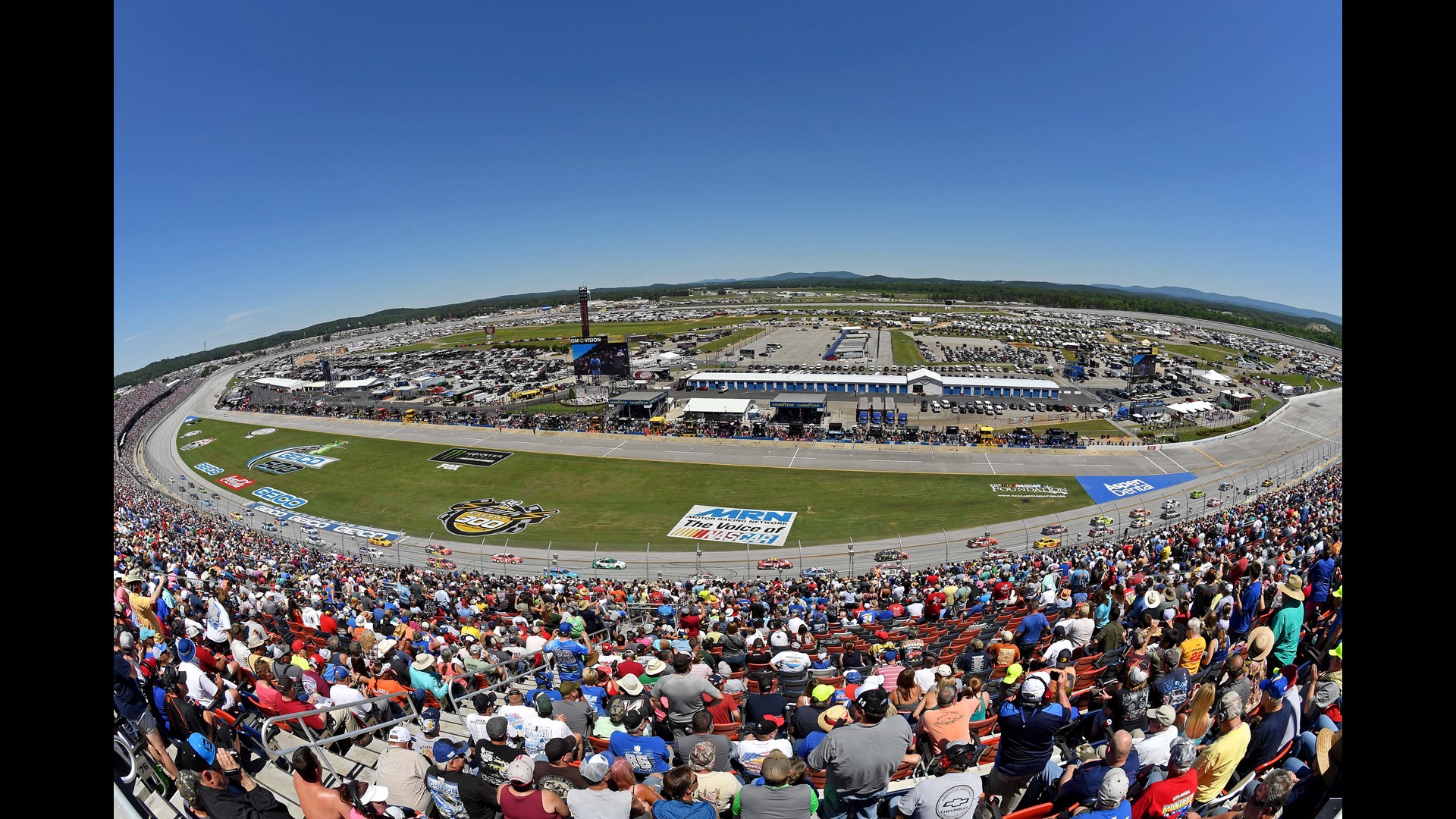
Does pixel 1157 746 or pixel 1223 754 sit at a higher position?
pixel 1223 754

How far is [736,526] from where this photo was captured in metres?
35.7

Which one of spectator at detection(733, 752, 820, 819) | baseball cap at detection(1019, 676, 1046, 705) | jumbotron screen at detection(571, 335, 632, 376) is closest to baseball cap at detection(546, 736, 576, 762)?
spectator at detection(733, 752, 820, 819)

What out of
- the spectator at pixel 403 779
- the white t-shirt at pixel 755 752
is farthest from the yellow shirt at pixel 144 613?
the white t-shirt at pixel 755 752

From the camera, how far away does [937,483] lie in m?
42.2

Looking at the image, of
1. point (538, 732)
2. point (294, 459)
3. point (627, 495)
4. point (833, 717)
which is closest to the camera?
point (833, 717)

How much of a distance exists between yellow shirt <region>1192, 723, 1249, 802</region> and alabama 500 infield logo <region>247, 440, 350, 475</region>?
58.8 m

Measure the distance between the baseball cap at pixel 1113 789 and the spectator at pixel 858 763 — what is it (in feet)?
4.76

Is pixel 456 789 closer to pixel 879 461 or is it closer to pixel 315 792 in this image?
pixel 315 792

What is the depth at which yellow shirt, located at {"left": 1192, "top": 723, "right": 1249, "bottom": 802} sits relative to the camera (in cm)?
511

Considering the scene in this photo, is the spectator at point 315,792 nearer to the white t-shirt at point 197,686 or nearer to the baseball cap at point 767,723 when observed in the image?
the white t-shirt at point 197,686

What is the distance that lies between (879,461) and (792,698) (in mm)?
40438

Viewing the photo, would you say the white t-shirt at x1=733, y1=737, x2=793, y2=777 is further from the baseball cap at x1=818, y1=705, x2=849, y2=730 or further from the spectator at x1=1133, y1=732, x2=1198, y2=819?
the spectator at x1=1133, y1=732, x2=1198, y2=819

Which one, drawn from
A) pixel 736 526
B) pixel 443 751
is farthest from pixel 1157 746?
pixel 736 526
